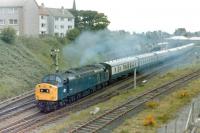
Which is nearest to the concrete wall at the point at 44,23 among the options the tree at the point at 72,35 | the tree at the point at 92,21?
the tree at the point at 92,21

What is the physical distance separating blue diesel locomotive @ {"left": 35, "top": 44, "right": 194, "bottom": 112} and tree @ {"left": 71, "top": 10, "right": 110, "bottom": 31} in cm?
3374

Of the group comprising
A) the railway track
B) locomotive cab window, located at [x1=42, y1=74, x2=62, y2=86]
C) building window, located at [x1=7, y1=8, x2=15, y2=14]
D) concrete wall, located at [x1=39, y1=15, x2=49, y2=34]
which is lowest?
the railway track

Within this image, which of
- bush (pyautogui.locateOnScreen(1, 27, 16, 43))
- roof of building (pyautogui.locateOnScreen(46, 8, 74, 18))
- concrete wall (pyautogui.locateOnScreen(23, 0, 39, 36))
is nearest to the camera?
bush (pyautogui.locateOnScreen(1, 27, 16, 43))

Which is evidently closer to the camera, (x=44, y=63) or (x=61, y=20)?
(x=44, y=63)

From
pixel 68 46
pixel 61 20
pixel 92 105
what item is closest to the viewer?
pixel 92 105

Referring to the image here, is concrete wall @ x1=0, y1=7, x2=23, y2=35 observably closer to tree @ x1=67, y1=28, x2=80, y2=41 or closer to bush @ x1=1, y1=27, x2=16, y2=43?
tree @ x1=67, y1=28, x2=80, y2=41

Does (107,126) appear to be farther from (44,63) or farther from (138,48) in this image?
(138,48)

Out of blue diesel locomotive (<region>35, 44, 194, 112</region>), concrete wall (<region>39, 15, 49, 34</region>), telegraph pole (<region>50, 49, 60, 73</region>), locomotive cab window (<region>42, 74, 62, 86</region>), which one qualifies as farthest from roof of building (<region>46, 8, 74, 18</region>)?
locomotive cab window (<region>42, 74, 62, 86</region>)

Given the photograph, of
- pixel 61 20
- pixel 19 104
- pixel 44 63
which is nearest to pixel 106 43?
pixel 61 20

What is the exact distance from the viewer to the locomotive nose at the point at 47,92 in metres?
31.6

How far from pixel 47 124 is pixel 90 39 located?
154ft

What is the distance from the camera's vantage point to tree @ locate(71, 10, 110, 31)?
85.6m

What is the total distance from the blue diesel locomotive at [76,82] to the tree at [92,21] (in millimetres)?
33744

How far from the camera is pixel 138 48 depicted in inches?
3669
